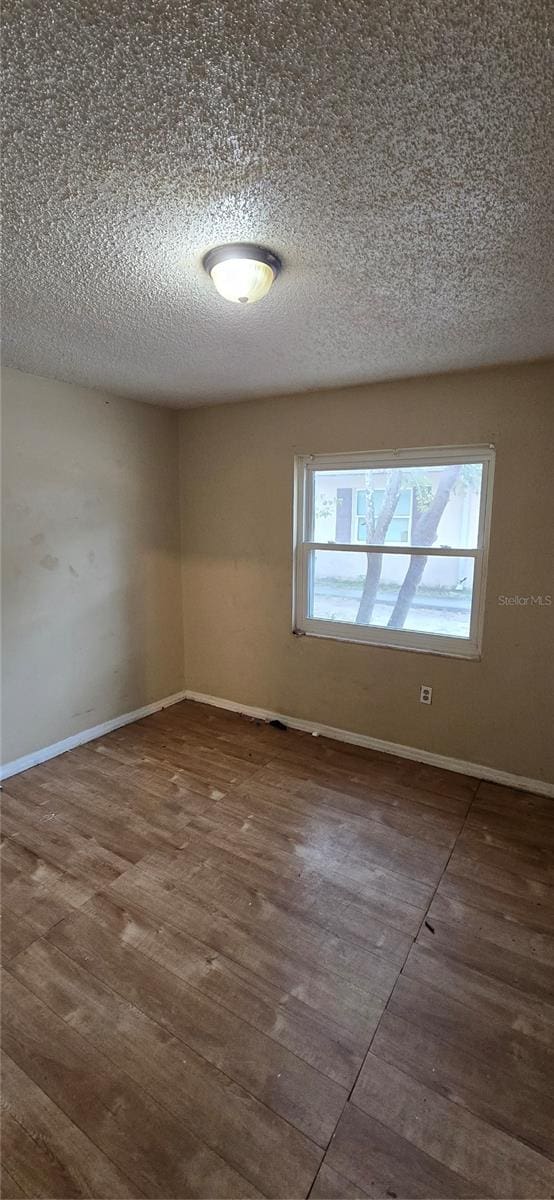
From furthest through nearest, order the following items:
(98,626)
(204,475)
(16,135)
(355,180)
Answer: (204,475) < (98,626) < (355,180) < (16,135)

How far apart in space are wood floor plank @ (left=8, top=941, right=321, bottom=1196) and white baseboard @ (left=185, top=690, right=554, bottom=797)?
2.10 meters

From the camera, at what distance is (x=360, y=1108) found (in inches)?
50.4

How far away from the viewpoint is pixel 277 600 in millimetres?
3590

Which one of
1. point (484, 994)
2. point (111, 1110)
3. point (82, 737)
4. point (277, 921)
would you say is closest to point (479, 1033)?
point (484, 994)

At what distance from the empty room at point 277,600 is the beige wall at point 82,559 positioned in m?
0.02

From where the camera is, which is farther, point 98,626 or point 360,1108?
point 98,626

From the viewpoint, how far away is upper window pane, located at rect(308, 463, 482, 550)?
9.46 ft

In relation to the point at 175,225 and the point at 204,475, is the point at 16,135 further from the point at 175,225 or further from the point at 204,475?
the point at 204,475

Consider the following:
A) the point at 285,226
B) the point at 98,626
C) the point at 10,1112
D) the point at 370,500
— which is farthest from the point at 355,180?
the point at 98,626

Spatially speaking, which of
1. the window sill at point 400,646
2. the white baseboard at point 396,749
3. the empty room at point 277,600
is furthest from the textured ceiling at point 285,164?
the white baseboard at point 396,749

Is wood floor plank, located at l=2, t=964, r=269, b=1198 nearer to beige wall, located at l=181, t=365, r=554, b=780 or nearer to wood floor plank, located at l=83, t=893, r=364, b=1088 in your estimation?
wood floor plank, located at l=83, t=893, r=364, b=1088

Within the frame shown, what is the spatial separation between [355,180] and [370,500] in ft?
6.74

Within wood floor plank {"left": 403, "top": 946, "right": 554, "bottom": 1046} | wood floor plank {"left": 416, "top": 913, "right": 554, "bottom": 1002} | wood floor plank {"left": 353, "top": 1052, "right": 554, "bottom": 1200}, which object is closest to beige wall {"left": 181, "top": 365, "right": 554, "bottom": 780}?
wood floor plank {"left": 416, "top": 913, "right": 554, "bottom": 1002}

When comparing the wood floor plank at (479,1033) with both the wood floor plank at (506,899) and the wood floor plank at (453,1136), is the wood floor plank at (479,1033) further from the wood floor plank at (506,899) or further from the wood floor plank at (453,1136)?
the wood floor plank at (506,899)
